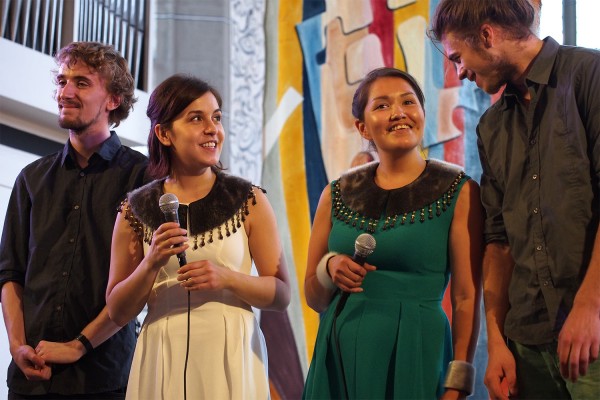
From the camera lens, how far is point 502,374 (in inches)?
92.3

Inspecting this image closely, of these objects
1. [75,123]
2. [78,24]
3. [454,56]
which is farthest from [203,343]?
[78,24]

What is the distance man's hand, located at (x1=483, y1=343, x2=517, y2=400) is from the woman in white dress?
0.74 metres

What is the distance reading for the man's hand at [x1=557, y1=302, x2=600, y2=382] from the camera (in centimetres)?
208

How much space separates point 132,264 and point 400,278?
88 centimetres

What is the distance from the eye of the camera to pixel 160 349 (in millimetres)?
2764

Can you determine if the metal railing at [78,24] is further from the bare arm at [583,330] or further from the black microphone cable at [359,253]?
the bare arm at [583,330]

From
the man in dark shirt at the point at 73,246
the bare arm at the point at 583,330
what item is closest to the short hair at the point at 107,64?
the man in dark shirt at the point at 73,246

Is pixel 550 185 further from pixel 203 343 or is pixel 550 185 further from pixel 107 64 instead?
pixel 107 64

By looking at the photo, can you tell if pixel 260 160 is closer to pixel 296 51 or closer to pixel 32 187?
pixel 296 51

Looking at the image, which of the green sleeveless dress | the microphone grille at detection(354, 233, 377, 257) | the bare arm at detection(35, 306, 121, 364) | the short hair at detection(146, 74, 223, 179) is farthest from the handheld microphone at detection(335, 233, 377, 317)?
the bare arm at detection(35, 306, 121, 364)

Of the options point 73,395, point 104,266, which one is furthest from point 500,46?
point 73,395

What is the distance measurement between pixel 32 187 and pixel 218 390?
43.3 inches

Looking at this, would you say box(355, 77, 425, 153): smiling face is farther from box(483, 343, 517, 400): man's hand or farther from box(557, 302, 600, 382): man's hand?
box(557, 302, 600, 382): man's hand

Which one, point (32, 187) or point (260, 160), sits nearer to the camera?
point (32, 187)
